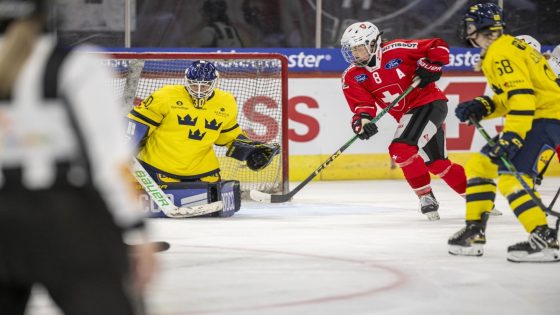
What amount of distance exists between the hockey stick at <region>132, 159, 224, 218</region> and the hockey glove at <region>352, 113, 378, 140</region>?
2.79ft

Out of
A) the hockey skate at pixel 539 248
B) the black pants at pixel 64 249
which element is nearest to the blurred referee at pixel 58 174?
the black pants at pixel 64 249

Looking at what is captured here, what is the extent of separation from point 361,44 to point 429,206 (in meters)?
0.94

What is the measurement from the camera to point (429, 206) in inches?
252

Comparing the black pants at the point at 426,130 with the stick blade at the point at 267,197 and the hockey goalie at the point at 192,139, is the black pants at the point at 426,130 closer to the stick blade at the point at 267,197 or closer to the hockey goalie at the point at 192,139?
the hockey goalie at the point at 192,139

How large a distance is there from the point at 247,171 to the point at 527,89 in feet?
11.5

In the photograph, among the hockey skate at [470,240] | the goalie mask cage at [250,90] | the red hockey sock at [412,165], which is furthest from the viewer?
the goalie mask cage at [250,90]

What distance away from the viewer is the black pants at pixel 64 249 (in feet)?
5.53

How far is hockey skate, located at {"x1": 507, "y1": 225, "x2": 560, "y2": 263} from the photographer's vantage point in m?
4.47

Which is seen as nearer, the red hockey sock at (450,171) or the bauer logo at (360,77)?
the red hockey sock at (450,171)

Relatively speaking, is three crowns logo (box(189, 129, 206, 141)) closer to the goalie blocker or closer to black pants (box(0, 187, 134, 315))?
the goalie blocker

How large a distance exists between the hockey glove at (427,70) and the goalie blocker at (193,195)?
3.87ft

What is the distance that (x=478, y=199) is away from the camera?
15.0ft

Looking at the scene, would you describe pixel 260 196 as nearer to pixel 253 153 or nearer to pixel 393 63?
pixel 253 153

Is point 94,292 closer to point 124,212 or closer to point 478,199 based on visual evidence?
point 124,212
